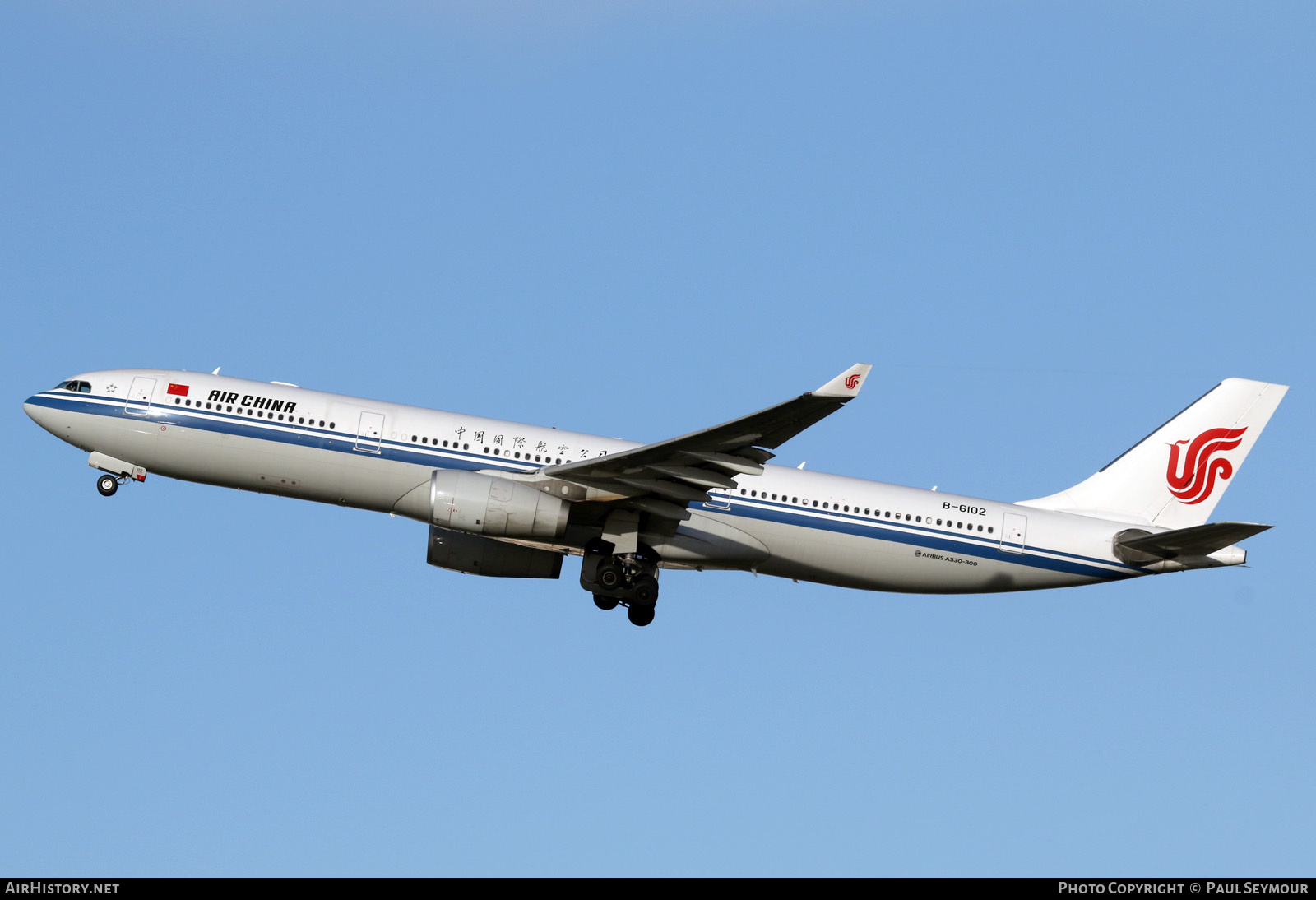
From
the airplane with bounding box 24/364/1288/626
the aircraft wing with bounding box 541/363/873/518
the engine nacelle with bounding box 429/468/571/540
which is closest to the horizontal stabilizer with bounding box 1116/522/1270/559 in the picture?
the airplane with bounding box 24/364/1288/626

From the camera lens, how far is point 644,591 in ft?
113

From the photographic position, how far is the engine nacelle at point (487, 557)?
1401 inches

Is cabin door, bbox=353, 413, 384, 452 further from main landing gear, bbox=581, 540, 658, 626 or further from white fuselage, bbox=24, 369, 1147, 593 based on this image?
main landing gear, bbox=581, 540, 658, 626

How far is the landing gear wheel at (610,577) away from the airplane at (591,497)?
6 centimetres

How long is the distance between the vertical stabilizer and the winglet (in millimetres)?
11832

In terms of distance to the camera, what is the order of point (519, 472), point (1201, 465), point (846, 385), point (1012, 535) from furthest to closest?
point (1201, 465)
point (1012, 535)
point (519, 472)
point (846, 385)

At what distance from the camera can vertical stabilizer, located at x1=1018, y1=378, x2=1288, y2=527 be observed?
38.4m

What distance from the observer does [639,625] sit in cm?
3481

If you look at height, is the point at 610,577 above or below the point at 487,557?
below

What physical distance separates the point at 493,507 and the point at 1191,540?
56.2 feet

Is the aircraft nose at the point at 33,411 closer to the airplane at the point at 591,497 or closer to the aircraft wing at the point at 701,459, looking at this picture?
the airplane at the point at 591,497

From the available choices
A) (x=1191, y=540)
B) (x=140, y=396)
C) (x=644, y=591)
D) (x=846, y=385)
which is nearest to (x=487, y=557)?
(x=644, y=591)

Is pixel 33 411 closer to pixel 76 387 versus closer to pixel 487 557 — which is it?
pixel 76 387
